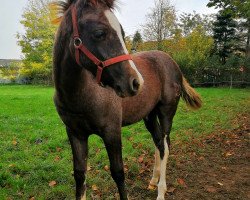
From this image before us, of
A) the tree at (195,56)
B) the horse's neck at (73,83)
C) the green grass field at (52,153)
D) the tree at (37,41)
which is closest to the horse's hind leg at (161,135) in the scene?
the green grass field at (52,153)

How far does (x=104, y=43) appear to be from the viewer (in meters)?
2.44

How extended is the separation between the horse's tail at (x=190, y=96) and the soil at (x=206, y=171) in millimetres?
1095

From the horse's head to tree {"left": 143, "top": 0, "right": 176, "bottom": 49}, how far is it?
102 ft

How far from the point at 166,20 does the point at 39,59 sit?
56.1 feet

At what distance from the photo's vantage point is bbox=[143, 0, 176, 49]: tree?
1303 inches

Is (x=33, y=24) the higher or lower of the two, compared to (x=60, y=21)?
higher

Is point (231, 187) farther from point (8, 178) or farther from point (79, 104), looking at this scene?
point (8, 178)

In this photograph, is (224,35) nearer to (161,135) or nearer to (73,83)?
(161,135)

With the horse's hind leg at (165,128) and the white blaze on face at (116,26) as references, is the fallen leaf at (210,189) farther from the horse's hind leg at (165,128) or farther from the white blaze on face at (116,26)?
the white blaze on face at (116,26)

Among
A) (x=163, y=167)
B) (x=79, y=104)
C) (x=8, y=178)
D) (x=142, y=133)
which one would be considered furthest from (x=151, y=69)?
(x=142, y=133)

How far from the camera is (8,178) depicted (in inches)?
179

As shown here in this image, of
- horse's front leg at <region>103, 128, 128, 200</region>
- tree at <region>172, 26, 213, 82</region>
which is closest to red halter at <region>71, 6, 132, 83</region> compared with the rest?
horse's front leg at <region>103, 128, 128, 200</region>

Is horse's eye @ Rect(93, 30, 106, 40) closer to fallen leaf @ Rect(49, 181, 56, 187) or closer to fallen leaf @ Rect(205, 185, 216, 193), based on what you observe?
fallen leaf @ Rect(49, 181, 56, 187)

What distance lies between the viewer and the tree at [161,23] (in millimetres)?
33094
